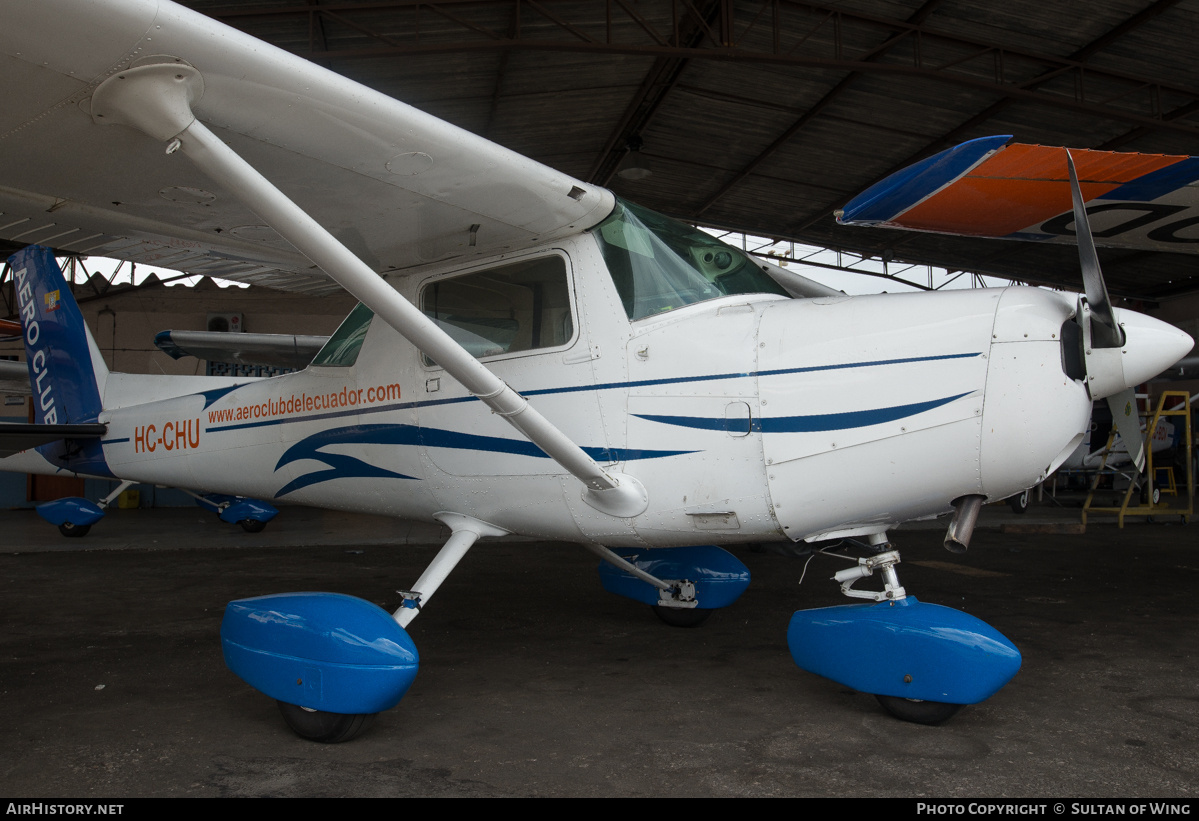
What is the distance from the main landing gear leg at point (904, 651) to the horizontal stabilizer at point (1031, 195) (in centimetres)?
151

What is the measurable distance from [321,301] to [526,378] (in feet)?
49.3

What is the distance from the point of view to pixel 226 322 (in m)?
16.6

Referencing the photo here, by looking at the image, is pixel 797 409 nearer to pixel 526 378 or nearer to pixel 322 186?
pixel 526 378

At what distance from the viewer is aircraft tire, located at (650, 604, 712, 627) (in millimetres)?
5012

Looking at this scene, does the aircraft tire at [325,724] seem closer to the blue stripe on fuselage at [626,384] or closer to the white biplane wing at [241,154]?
the blue stripe on fuselage at [626,384]

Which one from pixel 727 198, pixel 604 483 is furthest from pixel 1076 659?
pixel 727 198

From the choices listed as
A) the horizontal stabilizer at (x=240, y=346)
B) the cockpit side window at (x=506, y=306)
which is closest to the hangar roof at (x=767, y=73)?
the horizontal stabilizer at (x=240, y=346)

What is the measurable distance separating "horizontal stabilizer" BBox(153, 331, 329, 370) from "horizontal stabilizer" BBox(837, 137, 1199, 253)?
8498 millimetres

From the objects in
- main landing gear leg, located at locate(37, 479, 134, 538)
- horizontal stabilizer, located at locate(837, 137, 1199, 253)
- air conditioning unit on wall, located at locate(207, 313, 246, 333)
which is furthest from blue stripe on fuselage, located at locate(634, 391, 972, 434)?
air conditioning unit on wall, located at locate(207, 313, 246, 333)

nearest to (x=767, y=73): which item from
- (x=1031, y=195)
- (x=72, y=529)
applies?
(x=1031, y=195)

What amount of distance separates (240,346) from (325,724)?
8.36 meters

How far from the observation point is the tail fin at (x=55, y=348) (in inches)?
234

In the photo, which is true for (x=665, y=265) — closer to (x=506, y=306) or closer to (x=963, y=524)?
(x=506, y=306)

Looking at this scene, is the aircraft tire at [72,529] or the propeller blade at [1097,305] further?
the aircraft tire at [72,529]
